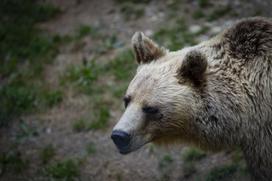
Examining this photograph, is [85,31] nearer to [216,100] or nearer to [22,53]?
[22,53]

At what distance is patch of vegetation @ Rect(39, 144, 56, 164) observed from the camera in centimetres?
819

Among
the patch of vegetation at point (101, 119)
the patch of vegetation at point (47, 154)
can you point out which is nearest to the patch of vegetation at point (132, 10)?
the patch of vegetation at point (101, 119)

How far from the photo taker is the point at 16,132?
893cm

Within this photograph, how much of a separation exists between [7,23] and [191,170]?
254 inches

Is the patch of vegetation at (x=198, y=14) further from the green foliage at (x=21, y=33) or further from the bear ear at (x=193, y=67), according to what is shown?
the bear ear at (x=193, y=67)

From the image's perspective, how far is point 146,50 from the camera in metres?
6.17

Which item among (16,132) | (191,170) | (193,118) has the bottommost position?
(191,170)

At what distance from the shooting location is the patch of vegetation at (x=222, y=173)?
6898 millimetres

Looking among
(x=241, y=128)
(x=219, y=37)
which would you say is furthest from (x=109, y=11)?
(x=241, y=128)

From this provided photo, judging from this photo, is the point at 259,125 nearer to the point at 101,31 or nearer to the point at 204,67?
the point at 204,67

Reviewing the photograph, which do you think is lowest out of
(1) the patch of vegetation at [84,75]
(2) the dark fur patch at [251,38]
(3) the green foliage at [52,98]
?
(3) the green foliage at [52,98]

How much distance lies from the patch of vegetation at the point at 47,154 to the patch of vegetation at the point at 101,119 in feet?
2.50

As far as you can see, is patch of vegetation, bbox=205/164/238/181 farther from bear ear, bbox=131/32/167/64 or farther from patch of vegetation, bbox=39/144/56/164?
patch of vegetation, bbox=39/144/56/164

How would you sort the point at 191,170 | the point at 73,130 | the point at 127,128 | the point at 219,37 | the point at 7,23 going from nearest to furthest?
the point at 127,128
the point at 219,37
the point at 191,170
the point at 73,130
the point at 7,23
